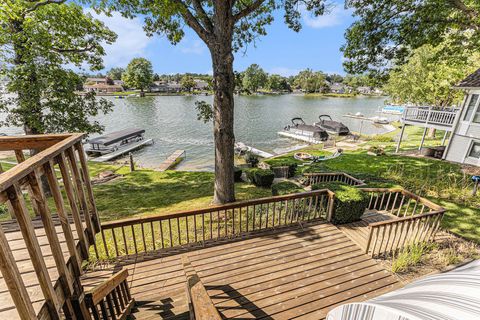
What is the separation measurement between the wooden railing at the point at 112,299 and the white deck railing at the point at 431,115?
17683 millimetres

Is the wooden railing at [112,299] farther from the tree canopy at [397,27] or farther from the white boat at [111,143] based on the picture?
the white boat at [111,143]

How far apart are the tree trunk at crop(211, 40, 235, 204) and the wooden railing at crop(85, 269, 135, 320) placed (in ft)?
13.7

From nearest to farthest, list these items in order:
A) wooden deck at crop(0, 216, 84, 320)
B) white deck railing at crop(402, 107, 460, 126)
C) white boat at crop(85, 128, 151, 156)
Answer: wooden deck at crop(0, 216, 84, 320)
white deck railing at crop(402, 107, 460, 126)
white boat at crop(85, 128, 151, 156)

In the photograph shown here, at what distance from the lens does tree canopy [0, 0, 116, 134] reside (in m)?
7.52

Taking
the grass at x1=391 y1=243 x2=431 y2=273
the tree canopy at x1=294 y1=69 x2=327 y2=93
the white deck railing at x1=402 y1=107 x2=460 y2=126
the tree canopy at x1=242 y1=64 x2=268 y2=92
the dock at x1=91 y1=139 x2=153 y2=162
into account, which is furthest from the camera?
the tree canopy at x1=294 y1=69 x2=327 y2=93

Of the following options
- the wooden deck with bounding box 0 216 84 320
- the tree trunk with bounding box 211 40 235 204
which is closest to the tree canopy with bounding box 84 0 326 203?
the tree trunk with bounding box 211 40 235 204

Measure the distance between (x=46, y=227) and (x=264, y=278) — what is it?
349 cm

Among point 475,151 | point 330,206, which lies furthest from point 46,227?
point 475,151

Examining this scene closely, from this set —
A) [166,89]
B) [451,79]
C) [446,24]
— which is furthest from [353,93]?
[446,24]

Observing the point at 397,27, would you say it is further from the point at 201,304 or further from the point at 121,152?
the point at 121,152

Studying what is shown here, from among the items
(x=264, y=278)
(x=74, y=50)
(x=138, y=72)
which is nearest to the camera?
(x=264, y=278)

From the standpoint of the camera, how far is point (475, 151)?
1193 cm

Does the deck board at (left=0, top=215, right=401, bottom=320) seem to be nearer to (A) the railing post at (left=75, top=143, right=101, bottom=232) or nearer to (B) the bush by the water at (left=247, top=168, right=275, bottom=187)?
(A) the railing post at (left=75, top=143, right=101, bottom=232)

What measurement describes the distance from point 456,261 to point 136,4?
9818 millimetres
